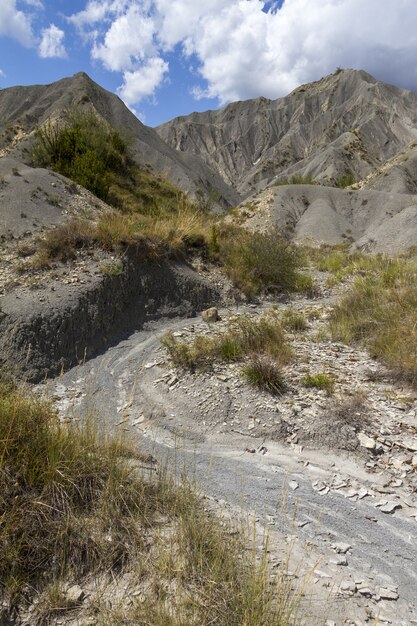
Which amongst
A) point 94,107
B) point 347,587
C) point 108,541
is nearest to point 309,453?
point 347,587

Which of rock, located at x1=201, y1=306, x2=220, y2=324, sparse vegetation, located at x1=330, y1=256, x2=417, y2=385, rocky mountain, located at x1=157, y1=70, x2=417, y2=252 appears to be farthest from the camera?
rocky mountain, located at x1=157, y1=70, x2=417, y2=252

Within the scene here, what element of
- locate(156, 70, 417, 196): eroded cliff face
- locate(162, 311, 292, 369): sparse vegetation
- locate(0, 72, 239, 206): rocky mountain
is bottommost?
locate(162, 311, 292, 369): sparse vegetation

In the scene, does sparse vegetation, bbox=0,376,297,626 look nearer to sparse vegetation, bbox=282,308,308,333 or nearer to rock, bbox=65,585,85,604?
rock, bbox=65,585,85,604

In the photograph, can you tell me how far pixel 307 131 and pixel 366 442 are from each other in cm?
10929

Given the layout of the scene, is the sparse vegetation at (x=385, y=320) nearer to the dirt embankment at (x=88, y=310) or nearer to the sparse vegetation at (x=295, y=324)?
the sparse vegetation at (x=295, y=324)

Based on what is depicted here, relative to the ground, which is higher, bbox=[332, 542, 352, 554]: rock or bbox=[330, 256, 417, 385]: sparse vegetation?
bbox=[330, 256, 417, 385]: sparse vegetation

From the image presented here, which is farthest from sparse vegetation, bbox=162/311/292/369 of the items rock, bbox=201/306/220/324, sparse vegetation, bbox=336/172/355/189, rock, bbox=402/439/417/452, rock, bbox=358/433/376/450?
sparse vegetation, bbox=336/172/355/189

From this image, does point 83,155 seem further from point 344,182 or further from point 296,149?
point 296,149

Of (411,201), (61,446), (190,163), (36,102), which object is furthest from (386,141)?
(61,446)

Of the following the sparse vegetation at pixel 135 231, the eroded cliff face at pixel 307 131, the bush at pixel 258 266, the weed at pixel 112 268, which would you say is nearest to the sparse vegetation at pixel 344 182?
the eroded cliff face at pixel 307 131

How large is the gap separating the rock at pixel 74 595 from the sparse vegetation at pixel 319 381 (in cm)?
403

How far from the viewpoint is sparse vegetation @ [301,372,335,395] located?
5902 millimetres

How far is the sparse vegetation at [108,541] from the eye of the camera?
253 cm

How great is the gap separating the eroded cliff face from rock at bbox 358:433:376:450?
5679 cm
